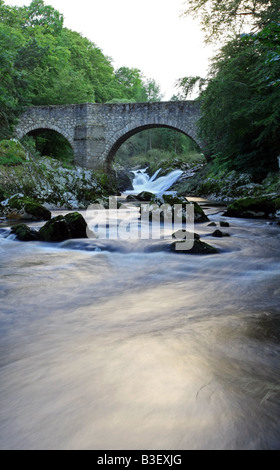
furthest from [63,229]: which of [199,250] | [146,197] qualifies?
[146,197]

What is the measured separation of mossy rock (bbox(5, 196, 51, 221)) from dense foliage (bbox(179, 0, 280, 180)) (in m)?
6.21

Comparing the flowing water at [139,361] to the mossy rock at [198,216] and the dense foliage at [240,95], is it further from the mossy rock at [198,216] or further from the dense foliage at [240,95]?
the dense foliage at [240,95]

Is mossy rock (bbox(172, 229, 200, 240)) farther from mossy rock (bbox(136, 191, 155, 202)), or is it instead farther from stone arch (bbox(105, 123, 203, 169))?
stone arch (bbox(105, 123, 203, 169))

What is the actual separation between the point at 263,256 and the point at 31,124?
18.4 m

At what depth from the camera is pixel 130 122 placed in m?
→ 18.7

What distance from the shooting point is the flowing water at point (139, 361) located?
1.11 meters

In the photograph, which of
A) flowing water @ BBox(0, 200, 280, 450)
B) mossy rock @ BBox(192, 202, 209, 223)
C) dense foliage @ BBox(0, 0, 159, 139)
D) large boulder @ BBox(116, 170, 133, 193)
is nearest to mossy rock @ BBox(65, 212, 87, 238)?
flowing water @ BBox(0, 200, 280, 450)

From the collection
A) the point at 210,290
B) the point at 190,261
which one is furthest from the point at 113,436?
the point at 190,261

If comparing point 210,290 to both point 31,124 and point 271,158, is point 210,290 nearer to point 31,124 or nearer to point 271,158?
point 271,158

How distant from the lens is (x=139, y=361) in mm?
1589

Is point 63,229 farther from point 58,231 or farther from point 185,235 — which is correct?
point 185,235

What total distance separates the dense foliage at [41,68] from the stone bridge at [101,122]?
1.57 metres

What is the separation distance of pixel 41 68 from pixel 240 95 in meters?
14.7

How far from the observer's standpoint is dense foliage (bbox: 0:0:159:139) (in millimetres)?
13289
